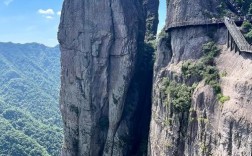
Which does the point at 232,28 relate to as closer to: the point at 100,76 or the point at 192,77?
the point at 192,77

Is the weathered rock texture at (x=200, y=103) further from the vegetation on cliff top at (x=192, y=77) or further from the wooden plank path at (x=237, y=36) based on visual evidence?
the wooden plank path at (x=237, y=36)

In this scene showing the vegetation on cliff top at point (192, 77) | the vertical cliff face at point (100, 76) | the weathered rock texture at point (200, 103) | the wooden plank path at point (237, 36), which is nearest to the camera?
the weathered rock texture at point (200, 103)

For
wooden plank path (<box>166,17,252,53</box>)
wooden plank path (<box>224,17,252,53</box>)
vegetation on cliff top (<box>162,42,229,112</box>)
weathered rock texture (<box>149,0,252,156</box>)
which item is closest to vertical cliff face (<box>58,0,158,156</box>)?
weathered rock texture (<box>149,0,252,156</box>)

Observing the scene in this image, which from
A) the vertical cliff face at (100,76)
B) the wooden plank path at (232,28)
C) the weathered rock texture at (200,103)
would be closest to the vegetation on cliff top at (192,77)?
the weathered rock texture at (200,103)

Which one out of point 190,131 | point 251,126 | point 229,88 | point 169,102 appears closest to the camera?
point 251,126

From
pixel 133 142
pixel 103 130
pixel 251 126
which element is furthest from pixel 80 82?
pixel 251 126

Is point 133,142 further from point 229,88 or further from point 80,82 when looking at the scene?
point 229,88

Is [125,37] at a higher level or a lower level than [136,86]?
higher
